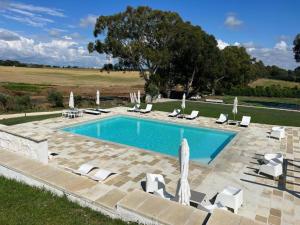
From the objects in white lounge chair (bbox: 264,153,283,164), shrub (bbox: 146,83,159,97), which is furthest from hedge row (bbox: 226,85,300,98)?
white lounge chair (bbox: 264,153,283,164)

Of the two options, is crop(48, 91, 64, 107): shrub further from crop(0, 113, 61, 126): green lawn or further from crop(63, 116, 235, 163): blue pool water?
crop(63, 116, 235, 163): blue pool water

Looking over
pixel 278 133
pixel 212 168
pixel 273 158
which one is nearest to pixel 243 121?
pixel 278 133

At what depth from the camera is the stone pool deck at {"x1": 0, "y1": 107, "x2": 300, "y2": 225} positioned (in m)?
6.47

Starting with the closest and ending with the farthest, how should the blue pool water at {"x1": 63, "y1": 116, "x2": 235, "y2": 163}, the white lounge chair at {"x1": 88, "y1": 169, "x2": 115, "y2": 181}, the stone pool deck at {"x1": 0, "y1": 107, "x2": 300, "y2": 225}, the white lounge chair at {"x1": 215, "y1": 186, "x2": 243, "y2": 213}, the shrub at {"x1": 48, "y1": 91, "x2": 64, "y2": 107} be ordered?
1. the white lounge chair at {"x1": 215, "y1": 186, "x2": 243, "y2": 213}
2. the stone pool deck at {"x1": 0, "y1": 107, "x2": 300, "y2": 225}
3. the white lounge chair at {"x1": 88, "y1": 169, "x2": 115, "y2": 181}
4. the blue pool water at {"x1": 63, "y1": 116, "x2": 235, "y2": 163}
5. the shrub at {"x1": 48, "y1": 91, "x2": 64, "y2": 107}

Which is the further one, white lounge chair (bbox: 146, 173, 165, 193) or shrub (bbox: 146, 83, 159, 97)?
shrub (bbox: 146, 83, 159, 97)

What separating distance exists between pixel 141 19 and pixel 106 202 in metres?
25.6

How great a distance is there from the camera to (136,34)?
28922 millimetres

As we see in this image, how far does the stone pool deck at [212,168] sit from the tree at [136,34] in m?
15.7

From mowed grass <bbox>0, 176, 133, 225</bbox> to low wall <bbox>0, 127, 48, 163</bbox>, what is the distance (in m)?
2.46

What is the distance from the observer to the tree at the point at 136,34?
92.5ft

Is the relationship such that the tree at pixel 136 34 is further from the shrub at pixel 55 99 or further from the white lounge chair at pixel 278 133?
the white lounge chair at pixel 278 133

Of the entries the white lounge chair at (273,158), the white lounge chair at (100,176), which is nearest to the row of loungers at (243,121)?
the white lounge chair at (273,158)

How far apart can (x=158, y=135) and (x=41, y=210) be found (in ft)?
35.7

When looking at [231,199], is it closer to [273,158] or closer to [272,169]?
[272,169]
